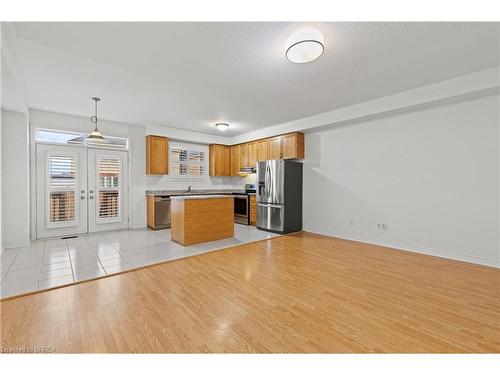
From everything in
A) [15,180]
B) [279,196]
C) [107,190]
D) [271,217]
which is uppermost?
[15,180]

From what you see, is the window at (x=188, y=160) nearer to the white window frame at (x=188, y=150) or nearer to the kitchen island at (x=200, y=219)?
the white window frame at (x=188, y=150)

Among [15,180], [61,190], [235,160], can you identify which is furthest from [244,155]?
[15,180]

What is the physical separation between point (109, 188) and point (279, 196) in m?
4.14

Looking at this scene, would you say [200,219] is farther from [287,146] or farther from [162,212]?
[287,146]

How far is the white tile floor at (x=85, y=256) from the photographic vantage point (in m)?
2.72

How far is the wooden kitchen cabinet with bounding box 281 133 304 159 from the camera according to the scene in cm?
557

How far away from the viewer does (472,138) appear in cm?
347

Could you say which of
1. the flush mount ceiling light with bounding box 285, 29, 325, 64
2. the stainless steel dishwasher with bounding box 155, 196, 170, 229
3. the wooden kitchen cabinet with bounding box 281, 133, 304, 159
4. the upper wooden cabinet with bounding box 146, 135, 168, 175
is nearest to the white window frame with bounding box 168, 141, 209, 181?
the upper wooden cabinet with bounding box 146, 135, 168, 175

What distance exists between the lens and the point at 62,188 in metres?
5.01

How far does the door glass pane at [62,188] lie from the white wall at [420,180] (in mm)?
5619

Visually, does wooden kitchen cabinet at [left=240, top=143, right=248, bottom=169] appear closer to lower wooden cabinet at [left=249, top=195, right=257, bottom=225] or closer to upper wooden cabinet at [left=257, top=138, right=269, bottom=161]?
upper wooden cabinet at [left=257, top=138, right=269, bottom=161]

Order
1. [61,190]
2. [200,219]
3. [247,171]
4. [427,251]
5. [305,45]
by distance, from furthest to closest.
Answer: [247,171] → [61,190] → [200,219] → [427,251] → [305,45]

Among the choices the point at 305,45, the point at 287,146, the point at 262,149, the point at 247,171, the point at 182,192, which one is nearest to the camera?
the point at 305,45

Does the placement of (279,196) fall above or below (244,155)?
below
